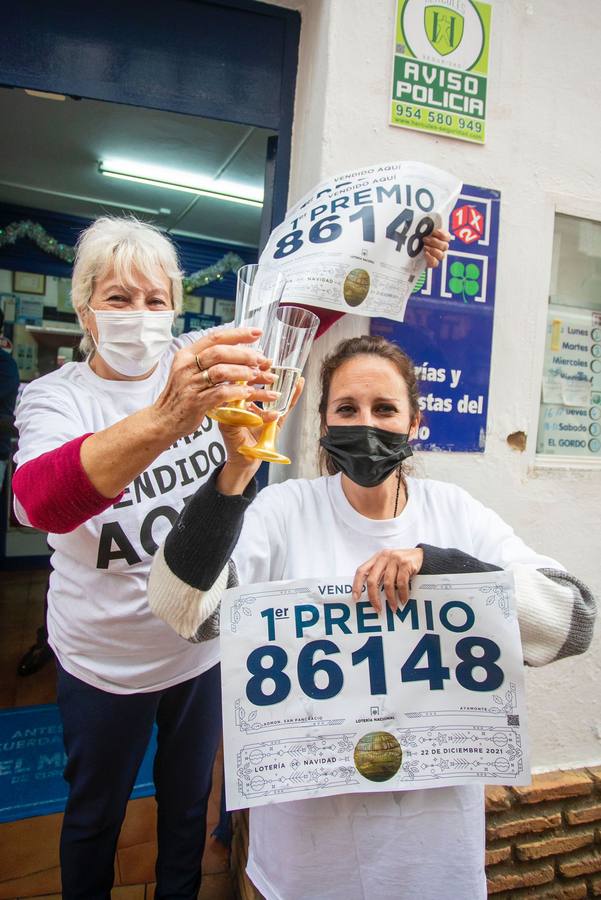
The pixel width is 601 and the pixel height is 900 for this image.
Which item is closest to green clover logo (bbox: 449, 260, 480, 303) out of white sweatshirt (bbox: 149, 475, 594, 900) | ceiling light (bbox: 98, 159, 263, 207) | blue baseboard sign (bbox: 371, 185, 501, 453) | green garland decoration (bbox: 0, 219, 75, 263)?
blue baseboard sign (bbox: 371, 185, 501, 453)

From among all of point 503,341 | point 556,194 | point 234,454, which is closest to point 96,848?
point 234,454

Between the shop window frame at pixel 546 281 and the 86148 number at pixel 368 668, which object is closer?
the 86148 number at pixel 368 668

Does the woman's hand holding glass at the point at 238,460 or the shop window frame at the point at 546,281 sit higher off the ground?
the shop window frame at the point at 546,281

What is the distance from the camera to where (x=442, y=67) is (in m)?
1.98

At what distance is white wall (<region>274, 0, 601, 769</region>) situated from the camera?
1.92 meters

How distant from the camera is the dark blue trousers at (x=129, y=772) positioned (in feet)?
5.38

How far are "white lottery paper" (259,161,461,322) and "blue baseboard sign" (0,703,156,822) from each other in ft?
7.85

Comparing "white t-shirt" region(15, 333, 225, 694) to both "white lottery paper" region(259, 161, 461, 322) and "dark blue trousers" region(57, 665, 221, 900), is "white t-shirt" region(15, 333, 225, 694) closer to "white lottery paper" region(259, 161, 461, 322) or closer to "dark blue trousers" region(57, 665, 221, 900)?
"dark blue trousers" region(57, 665, 221, 900)

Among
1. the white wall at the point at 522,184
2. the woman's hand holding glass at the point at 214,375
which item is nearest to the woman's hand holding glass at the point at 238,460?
the woman's hand holding glass at the point at 214,375

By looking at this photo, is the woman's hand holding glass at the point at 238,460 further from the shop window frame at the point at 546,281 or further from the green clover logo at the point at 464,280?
the shop window frame at the point at 546,281

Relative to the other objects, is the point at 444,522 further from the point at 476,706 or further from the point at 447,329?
the point at 447,329

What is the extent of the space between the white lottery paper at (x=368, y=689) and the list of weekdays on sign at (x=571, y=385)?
1.17 metres

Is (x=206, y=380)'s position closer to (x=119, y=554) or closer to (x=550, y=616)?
(x=119, y=554)

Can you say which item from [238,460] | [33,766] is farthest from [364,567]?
[33,766]
